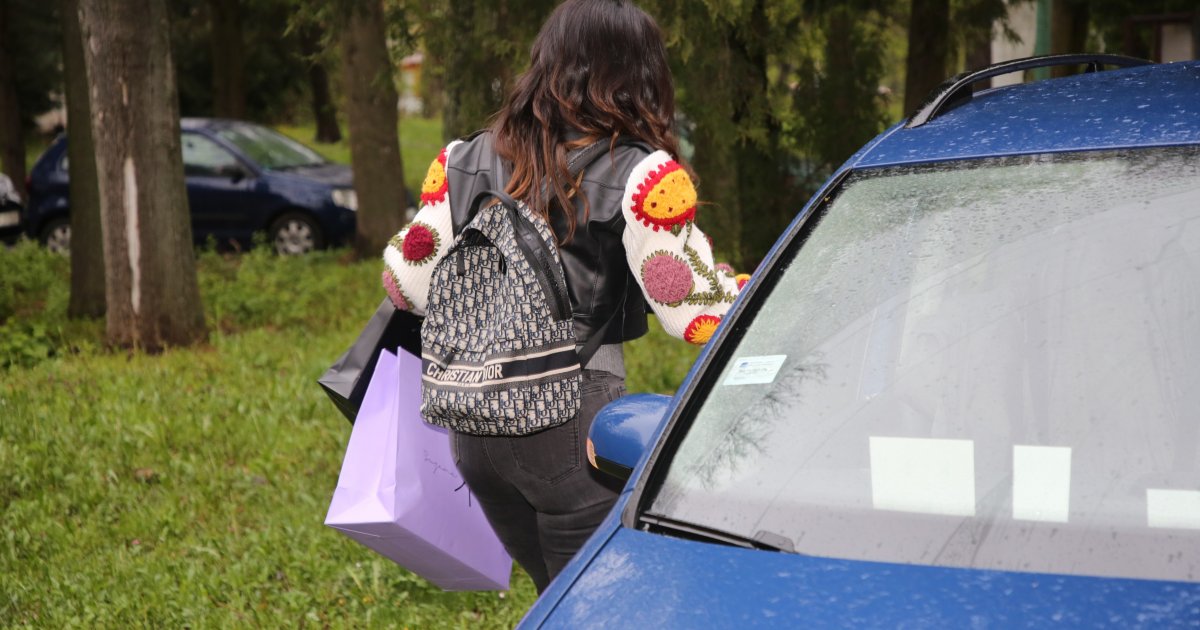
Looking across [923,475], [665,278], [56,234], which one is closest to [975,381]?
[923,475]

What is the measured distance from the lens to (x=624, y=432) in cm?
250

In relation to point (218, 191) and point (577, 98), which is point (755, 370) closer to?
point (577, 98)

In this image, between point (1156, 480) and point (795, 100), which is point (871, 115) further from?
point (1156, 480)

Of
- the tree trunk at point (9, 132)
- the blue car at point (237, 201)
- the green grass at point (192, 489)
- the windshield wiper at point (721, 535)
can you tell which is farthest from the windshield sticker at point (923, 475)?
the tree trunk at point (9, 132)

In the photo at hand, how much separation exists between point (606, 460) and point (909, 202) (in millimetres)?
756

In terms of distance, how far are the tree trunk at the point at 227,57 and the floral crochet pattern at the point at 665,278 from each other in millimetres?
20230

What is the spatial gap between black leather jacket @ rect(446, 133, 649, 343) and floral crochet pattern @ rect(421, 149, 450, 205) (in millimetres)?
21

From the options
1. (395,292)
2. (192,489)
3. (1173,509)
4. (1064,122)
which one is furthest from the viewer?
(192,489)

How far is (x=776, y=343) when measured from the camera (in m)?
2.43

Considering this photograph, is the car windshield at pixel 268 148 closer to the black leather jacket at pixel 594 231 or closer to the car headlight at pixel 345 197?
the car headlight at pixel 345 197

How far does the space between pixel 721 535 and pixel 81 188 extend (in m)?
9.33

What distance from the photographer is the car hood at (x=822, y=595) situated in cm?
179

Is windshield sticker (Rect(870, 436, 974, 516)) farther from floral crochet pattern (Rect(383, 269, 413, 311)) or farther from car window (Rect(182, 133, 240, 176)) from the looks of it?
car window (Rect(182, 133, 240, 176))

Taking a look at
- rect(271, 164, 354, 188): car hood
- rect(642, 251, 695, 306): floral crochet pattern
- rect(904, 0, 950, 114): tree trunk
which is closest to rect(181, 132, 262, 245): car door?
rect(271, 164, 354, 188): car hood
